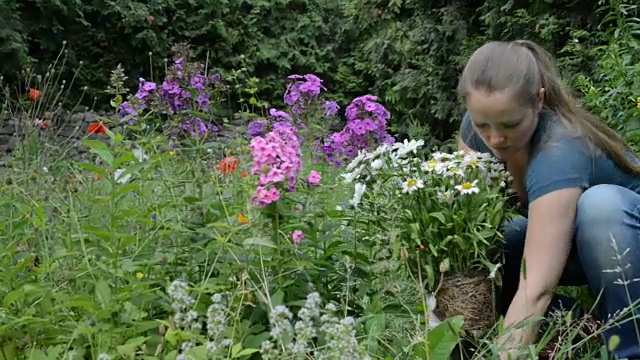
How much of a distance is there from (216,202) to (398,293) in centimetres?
51

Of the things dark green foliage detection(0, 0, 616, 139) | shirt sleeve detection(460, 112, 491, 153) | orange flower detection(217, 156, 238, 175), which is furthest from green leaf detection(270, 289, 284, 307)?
dark green foliage detection(0, 0, 616, 139)

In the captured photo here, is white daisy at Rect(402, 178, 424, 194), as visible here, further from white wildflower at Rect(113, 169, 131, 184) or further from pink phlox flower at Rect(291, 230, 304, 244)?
white wildflower at Rect(113, 169, 131, 184)

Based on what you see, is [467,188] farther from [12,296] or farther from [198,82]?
[198,82]

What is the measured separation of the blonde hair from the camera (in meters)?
1.99

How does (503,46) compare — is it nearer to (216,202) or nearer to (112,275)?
(216,202)

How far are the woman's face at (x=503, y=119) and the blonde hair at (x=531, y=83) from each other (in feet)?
0.06

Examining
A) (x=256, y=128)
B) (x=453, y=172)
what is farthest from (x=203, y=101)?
(x=453, y=172)

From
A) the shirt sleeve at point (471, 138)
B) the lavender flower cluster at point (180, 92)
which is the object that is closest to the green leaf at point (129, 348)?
the shirt sleeve at point (471, 138)

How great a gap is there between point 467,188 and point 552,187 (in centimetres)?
20

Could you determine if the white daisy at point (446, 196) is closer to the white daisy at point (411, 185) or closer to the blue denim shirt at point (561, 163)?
the white daisy at point (411, 185)

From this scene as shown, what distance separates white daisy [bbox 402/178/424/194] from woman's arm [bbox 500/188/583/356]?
0.88 feet

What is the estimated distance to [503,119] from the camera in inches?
77.9

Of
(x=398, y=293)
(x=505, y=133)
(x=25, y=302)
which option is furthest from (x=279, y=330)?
(x=505, y=133)

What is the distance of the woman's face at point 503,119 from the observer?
1.97 metres
